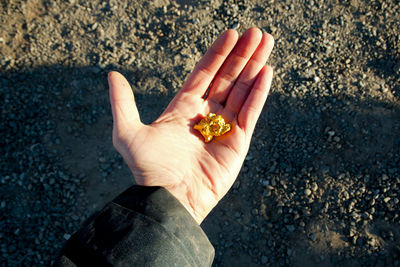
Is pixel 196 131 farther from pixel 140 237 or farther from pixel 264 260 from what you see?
pixel 264 260

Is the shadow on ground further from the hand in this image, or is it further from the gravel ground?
the hand

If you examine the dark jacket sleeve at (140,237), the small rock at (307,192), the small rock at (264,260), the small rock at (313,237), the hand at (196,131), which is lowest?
the small rock at (264,260)

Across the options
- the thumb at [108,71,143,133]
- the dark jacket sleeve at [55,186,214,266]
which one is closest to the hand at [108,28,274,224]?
the thumb at [108,71,143,133]

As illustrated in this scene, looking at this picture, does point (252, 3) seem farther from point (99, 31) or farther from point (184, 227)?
point (184, 227)

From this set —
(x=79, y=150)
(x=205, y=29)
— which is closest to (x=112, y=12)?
(x=205, y=29)

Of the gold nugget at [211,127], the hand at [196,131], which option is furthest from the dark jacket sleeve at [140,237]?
the gold nugget at [211,127]

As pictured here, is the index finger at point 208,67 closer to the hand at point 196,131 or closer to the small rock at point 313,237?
the hand at point 196,131

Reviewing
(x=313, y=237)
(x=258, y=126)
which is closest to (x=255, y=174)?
(x=258, y=126)
